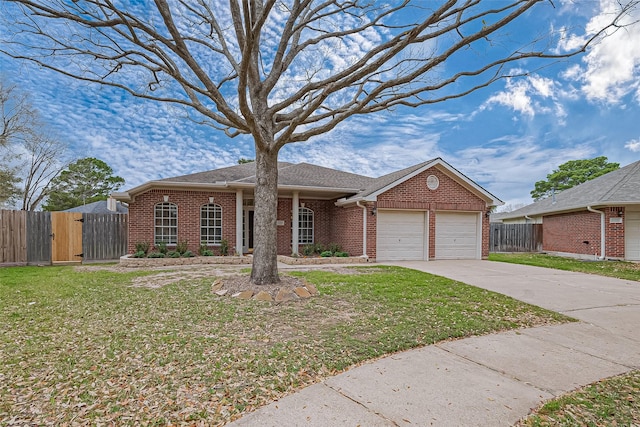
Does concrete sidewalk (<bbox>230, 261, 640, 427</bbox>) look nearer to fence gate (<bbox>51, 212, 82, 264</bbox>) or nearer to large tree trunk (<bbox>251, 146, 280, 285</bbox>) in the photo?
large tree trunk (<bbox>251, 146, 280, 285</bbox>)

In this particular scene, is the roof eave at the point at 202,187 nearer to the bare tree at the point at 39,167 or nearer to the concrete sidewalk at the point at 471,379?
the concrete sidewalk at the point at 471,379

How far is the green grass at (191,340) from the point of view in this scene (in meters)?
2.75

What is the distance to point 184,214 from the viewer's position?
43.6 ft

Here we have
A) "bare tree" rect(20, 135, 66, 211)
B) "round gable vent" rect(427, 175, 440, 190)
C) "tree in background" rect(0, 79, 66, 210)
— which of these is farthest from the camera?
"bare tree" rect(20, 135, 66, 211)

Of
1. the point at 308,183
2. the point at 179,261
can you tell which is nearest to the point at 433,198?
the point at 308,183

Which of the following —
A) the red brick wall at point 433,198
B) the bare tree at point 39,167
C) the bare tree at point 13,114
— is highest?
the bare tree at point 13,114

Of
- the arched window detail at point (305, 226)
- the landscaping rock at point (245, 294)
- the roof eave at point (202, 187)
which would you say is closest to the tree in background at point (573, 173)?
the arched window detail at point (305, 226)

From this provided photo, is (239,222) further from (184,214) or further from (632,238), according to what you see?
(632,238)

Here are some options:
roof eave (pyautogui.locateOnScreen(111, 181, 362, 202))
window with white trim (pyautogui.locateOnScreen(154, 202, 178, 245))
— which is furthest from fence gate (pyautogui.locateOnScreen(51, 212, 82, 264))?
window with white trim (pyautogui.locateOnScreen(154, 202, 178, 245))

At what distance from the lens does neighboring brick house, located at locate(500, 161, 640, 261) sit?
45.9 ft

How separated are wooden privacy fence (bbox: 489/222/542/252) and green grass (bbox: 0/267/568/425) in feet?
44.0

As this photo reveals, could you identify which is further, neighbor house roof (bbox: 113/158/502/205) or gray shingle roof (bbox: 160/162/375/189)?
gray shingle roof (bbox: 160/162/375/189)

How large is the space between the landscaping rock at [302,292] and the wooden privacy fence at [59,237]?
9.77 metres

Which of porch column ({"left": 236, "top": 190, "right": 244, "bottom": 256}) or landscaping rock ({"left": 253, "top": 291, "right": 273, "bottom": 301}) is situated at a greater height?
porch column ({"left": 236, "top": 190, "right": 244, "bottom": 256})
